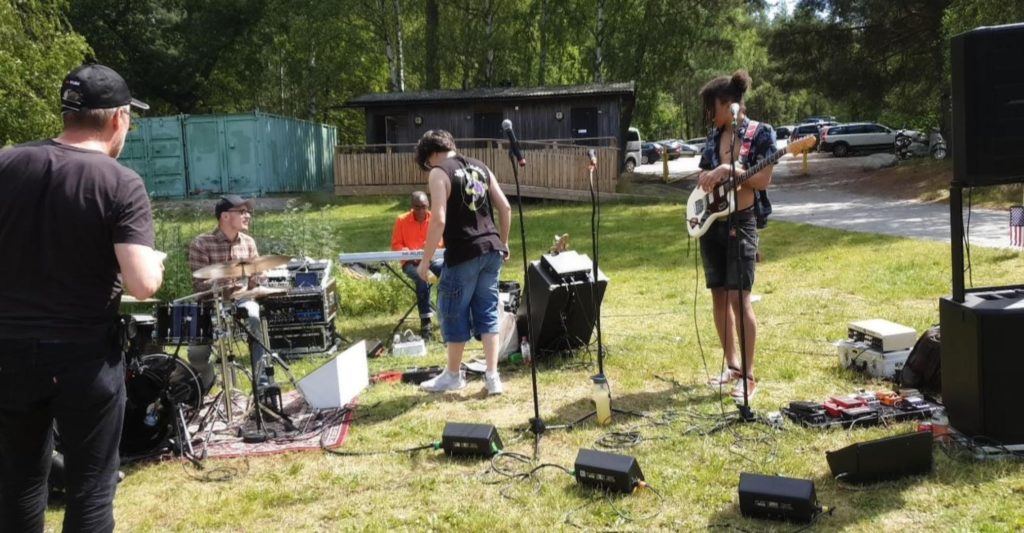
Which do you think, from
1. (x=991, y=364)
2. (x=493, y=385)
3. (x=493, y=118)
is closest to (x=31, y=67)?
(x=493, y=385)

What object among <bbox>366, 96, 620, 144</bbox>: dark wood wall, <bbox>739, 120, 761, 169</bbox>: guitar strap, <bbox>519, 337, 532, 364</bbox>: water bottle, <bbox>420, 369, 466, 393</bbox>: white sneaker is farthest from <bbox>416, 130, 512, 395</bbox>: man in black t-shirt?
<bbox>366, 96, 620, 144</bbox>: dark wood wall

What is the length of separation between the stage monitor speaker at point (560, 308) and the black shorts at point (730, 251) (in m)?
1.04

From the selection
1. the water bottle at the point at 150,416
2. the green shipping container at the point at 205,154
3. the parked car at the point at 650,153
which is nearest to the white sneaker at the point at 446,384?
the water bottle at the point at 150,416

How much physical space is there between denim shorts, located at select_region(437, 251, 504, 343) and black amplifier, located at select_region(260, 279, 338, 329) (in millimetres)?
2155

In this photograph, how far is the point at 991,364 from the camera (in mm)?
3859

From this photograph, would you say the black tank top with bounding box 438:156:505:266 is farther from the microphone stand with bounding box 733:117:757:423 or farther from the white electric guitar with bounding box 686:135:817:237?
the microphone stand with bounding box 733:117:757:423

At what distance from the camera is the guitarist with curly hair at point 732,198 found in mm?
4902

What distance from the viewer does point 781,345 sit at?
259 inches

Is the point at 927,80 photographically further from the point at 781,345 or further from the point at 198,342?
the point at 198,342

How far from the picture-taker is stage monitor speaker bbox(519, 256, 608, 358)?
616 centimetres

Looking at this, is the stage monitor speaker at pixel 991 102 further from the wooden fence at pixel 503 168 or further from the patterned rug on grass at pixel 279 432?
the wooden fence at pixel 503 168

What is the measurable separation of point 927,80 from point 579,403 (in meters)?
23.3

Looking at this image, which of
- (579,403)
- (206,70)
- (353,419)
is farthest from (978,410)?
(206,70)

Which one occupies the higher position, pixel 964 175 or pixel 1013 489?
pixel 964 175
